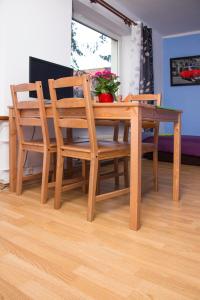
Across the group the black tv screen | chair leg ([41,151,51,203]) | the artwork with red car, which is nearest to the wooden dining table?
chair leg ([41,151,51,203])

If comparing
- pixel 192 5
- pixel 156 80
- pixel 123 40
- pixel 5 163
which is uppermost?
pixel 192 5

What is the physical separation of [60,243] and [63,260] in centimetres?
16

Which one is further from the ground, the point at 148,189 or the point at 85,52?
the point at 85,52

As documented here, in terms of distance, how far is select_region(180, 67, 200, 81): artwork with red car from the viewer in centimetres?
471

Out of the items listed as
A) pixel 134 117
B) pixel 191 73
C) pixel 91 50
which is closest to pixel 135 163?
pixel 134 117

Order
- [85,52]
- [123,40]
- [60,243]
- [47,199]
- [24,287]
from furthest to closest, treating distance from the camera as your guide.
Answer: [123,40], [85,52], [47,199], [60,243], [24,287]

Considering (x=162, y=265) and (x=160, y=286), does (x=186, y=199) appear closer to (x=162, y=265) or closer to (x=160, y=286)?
(x=162, y=265)

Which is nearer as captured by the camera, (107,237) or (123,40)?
(107,237)

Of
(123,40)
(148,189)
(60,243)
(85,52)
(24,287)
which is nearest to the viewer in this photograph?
(24,287)

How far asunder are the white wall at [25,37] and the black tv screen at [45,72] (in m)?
0.17

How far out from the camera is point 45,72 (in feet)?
7.71

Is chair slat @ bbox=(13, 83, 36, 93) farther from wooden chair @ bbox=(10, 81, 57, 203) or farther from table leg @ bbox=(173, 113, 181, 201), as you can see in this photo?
table leg @ bbox=(173, 113, 181, 201)

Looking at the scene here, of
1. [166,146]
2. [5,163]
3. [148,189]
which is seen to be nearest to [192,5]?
[166,146]

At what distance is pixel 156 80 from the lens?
4.84m
